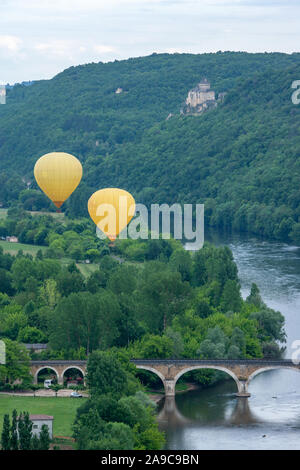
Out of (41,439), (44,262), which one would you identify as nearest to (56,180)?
(44,262)

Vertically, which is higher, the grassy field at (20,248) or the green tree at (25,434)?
the grassy field at (20,248)

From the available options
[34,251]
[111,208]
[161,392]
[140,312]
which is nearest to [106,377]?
[161,392]

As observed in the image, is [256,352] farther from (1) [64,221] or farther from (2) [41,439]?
(1) [64,221]

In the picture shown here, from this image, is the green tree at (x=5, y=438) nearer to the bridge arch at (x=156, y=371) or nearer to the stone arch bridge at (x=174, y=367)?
the stone arch bridge at (x=174, y=367)

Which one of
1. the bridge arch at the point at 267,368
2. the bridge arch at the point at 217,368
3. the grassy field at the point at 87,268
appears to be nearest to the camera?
the bridge arch at the point at 267,368

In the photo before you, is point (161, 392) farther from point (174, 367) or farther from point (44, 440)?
point (44, 440)

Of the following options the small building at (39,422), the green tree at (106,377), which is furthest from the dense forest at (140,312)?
the small building at (39,422)

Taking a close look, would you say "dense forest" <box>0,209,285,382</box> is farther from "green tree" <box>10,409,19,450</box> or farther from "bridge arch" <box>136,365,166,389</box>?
"green tree" <box>10,409,19,450</box>
